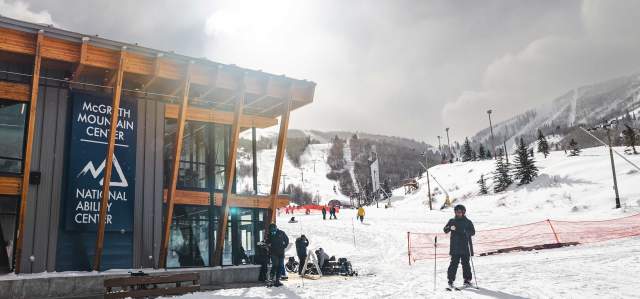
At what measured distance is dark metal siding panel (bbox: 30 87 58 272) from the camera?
12.8 metres

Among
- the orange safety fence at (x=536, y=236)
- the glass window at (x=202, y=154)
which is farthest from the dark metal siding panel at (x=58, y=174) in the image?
the orange safety fence at (x=536, y=236)

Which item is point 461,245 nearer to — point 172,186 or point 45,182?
point 172,186

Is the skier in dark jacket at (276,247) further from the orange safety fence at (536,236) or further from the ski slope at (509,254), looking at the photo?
the orange safety fence at (536,236)

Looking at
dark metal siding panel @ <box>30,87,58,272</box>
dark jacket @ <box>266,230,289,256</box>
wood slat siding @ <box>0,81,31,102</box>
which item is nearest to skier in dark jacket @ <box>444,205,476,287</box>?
dark jacket @ <box>266,230,289,256</box>

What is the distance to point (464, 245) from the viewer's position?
10.1 metres

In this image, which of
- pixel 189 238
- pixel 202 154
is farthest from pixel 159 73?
pixel 189 238

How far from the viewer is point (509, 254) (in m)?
19.5

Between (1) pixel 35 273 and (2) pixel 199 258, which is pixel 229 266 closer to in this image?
(2) pixel 199 258

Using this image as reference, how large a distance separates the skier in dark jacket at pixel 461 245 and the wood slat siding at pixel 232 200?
8434mm

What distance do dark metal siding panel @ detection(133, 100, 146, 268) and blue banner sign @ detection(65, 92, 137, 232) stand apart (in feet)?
0.56

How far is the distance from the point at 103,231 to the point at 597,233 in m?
21.9

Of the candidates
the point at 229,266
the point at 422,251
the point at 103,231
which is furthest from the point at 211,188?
the point at 422,251

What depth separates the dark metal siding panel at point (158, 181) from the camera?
585 inches

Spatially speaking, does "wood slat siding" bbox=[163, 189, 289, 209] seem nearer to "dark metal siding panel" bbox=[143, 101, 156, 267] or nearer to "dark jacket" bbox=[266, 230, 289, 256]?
"dark metal siding panel" bbox=[143, 101, 156, 267]
